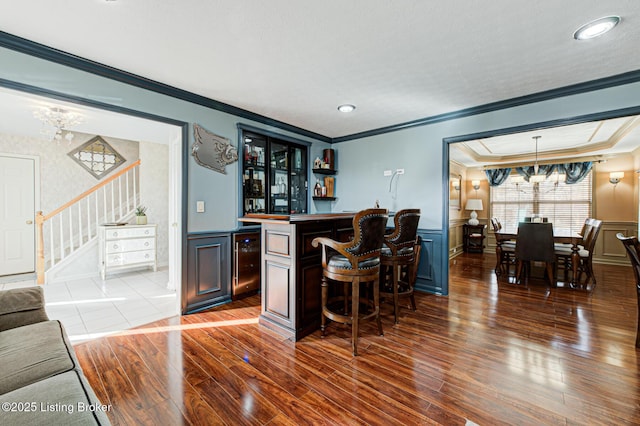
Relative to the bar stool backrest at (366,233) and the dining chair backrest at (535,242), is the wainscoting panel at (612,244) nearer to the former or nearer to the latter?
the dining chair backrest at (535,242)

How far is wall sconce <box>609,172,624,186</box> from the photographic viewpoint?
5.65 m

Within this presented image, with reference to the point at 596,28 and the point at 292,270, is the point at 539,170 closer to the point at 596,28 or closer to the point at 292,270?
the point at 596,28

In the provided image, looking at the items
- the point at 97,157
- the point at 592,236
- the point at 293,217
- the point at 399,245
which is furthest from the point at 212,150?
the point at 592,236

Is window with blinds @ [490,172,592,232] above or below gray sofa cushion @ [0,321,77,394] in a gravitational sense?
above

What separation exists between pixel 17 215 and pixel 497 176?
10.0 meters

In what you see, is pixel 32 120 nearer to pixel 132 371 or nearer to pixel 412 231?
pixel 132 371

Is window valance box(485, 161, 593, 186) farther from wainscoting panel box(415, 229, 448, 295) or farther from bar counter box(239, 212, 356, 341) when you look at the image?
bar counter box(239, 212, 356, 341)

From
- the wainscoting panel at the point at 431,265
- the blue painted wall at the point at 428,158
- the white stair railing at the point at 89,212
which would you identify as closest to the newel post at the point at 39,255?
the white stair railing at the point at 89,212

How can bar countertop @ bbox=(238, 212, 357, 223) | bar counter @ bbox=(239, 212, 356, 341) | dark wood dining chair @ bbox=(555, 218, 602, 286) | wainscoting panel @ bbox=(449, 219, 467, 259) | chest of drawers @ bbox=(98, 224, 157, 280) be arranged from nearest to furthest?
bar countertop @ bbox=(238, 212, 357, 223), bar counter @ bbox=(239, 212, 356, 341), dark wood dining chair @ bbox=(555, 218, 602, 286), chest of drawers @ bbox=(98, 224, 157, 280), wainscoting panel @ bbox=(449, 219, 467, 259)

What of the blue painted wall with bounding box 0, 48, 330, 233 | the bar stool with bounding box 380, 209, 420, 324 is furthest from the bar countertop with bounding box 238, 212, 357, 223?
the blue painted wall with bounding box 0, 48, 330, 233

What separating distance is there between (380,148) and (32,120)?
16.9ft

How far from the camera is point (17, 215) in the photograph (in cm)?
464

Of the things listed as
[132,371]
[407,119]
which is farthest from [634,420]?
[407,119]

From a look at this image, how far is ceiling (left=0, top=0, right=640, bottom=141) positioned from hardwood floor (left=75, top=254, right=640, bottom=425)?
2.47 meters
